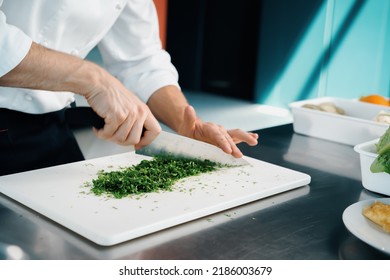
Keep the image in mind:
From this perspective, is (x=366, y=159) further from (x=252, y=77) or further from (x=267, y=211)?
(x=252, y=77)

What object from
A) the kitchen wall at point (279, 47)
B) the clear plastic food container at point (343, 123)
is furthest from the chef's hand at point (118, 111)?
the kitchen wall at point (279, 47)

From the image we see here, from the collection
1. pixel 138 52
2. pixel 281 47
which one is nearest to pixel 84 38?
pixel 138 52

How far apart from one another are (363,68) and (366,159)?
2.77m

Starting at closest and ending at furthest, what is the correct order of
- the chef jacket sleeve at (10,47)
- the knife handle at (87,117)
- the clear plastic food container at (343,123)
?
the chef jacket sleeve at (10,47), the knife handle at (87,117), the clear plastic food container at (343,123)

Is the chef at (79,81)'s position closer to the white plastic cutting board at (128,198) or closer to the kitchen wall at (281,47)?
the white plastic cutting board at (128,198)

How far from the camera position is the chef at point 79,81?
1.07 meters

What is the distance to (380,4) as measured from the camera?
352 centimetres

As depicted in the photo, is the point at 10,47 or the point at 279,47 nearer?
the point at 10,47

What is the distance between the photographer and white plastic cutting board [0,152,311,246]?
2.84 feet

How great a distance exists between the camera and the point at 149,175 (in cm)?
110

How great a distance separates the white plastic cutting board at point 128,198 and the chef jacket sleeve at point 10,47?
0.23 metres

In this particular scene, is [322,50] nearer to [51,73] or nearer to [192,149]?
[192,149]

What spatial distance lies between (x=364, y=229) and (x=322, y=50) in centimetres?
318
